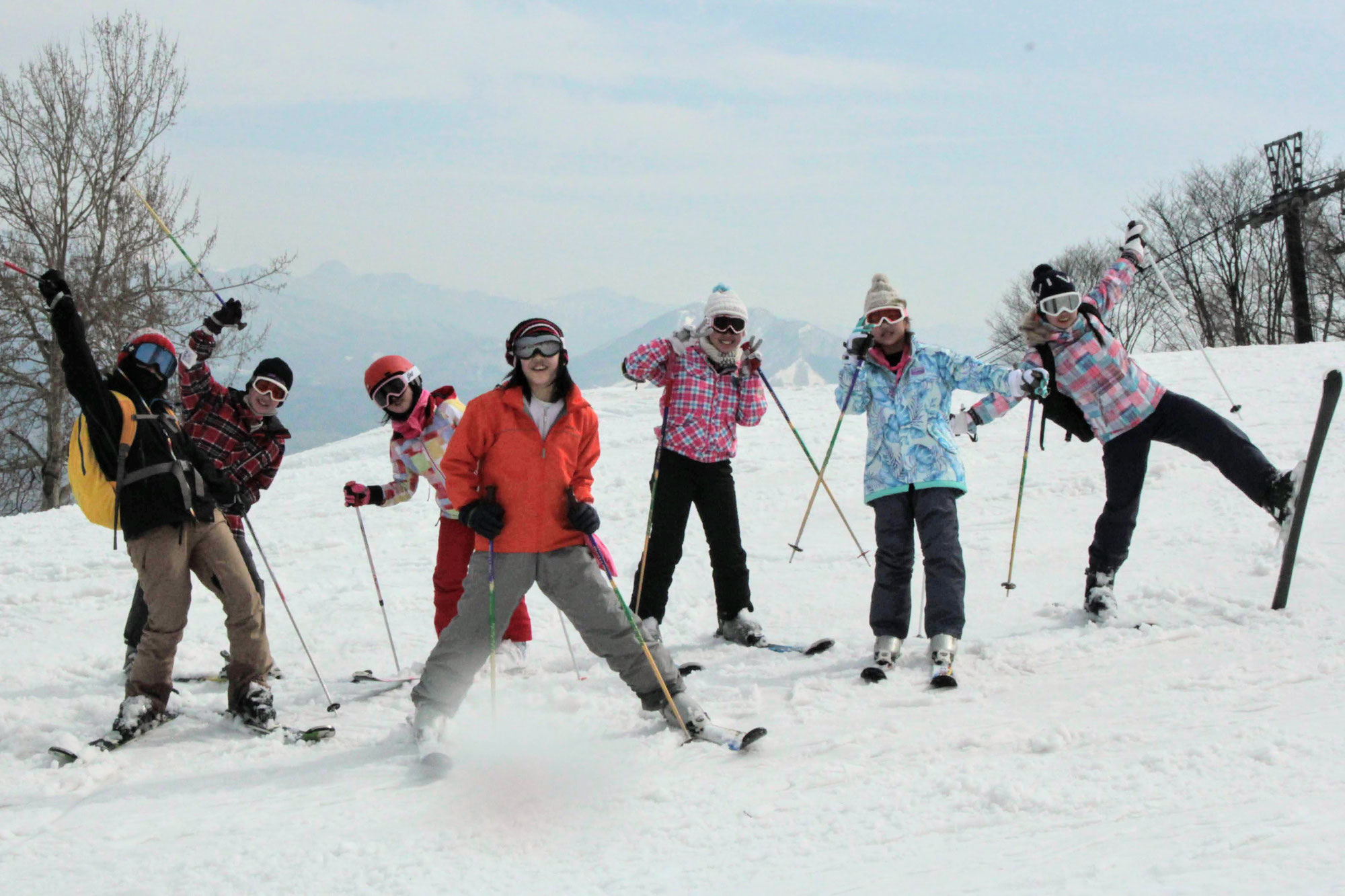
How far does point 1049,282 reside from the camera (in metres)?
5.05

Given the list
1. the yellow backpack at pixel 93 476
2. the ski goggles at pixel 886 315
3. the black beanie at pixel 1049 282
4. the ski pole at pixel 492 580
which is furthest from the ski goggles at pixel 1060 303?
the yellow backpack at pixel 93 476

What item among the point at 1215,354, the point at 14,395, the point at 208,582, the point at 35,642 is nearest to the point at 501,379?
the point at 208,582

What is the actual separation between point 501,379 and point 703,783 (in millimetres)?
1847

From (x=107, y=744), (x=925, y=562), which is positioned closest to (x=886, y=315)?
(x=925, y=562)

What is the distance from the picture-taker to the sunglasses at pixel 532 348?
3873 mm

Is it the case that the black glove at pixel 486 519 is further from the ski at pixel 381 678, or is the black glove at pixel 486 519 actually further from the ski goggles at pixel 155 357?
the ski goggles at pixel 155 357

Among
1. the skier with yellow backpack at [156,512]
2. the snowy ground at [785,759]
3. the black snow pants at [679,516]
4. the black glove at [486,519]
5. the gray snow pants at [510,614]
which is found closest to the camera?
the snowy ground at [785,759]

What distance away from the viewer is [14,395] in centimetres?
1900

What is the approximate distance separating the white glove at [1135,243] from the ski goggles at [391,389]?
13.8 feet

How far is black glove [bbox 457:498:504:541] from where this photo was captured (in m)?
3.77

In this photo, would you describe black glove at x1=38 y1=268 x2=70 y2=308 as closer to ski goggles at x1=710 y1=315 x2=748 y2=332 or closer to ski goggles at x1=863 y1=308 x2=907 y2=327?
ski goggles at x1=710 y1=315 x2=748 y2=332

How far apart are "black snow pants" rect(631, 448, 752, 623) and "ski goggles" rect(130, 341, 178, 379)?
257 centimetres

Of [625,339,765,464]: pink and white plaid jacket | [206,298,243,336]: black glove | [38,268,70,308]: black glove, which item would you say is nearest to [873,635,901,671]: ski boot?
[625,339,765,464]: pink and white plaid jacket

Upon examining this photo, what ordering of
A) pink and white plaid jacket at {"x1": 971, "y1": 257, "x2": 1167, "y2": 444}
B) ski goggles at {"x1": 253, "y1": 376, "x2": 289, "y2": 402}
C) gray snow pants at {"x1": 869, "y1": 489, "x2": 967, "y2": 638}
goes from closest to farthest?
1. gray snow pants at {"x1": 869, "y1": 489, "x2": 967, "y2": 638}
2. ski goggles at {"x1": 253, "y1": 376, "x2": 289, "y2": 402}
3. pink and white plaid jacket at {"x1": 971, "y1": 257, "x2": 1167, "y2": 444}
